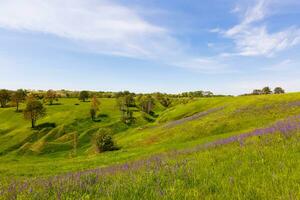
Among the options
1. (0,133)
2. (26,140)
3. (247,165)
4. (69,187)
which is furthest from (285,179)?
(0,133)

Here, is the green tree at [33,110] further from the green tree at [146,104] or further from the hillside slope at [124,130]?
the green tree at [146,104]

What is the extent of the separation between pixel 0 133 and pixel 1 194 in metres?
109

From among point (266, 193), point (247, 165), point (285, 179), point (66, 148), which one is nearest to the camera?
point (266, 193)

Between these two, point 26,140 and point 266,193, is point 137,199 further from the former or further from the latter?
point 26,140

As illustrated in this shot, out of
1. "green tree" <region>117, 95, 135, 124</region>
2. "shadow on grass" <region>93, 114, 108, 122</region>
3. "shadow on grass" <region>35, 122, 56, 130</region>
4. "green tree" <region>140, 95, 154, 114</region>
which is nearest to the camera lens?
"shadow on grass" <region>35, 122, 56, 130</region>

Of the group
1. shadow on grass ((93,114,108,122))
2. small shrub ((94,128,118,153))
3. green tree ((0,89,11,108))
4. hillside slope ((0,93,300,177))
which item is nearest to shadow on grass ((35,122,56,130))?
hillside slope ((0,93,300,177))

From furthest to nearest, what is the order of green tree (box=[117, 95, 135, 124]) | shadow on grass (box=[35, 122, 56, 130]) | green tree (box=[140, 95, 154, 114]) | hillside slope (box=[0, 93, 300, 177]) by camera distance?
green tree (box=[140, 95, 154, 114])
green tree (box=[117, 95, 135, 124])
shadow on grass (box=[35, 122, 56, 130])
hillside slope (box=[0, 93, 300, 177])

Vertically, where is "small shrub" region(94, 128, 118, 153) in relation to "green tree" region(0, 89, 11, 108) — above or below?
below

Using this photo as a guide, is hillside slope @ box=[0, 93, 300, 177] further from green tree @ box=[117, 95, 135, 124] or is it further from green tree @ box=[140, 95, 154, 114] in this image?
green tree @ box=[140, 95, 154, 114]

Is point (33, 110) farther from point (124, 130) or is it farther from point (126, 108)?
point (126, 108)

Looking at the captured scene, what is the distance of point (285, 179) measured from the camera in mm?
6199

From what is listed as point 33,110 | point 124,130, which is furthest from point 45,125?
point 124,130

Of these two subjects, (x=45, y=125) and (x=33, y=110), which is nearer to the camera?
(x=33, y=110)

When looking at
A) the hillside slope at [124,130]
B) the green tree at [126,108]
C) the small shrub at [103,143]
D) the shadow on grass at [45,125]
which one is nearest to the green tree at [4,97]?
the hillside slope at [124,130]
